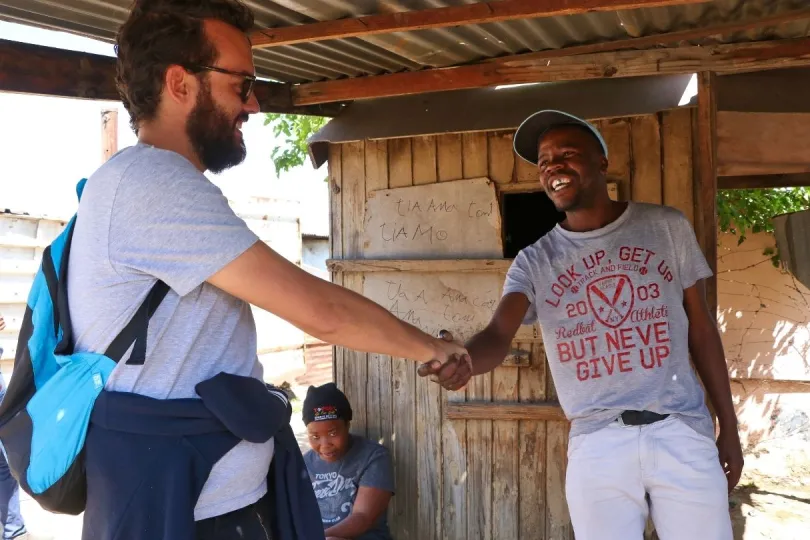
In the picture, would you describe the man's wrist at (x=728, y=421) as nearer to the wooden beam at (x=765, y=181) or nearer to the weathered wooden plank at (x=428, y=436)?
the weathered wooden plank at (x=428, y=436)

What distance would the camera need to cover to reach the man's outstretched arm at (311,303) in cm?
155

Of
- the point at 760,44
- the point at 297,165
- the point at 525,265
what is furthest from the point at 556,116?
the point at 297,165

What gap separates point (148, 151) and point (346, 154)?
3.56 metres

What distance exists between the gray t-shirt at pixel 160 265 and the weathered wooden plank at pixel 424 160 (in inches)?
129

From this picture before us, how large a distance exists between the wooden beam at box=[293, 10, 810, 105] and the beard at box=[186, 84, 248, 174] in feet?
8.12

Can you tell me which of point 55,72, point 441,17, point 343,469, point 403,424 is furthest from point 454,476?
point 55,72

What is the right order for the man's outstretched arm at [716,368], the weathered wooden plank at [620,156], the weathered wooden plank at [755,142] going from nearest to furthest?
the man's outstretched arm at [716,368] < the weathered wooden plank at [755,142] < the weathered wooden plank at [620,156]

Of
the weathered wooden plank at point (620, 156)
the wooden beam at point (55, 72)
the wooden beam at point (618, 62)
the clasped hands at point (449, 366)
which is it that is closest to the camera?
Answer: the clasped hands at point (449, 366)

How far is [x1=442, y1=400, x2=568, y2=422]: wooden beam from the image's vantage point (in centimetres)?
448

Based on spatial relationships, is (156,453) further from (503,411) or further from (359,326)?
(503,411)

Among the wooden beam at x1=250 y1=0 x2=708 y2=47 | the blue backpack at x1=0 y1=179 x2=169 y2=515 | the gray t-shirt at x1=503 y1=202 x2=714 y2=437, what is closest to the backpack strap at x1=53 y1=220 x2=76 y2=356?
the blue backpack at x1=0 y1=179 x2=169 y2=515

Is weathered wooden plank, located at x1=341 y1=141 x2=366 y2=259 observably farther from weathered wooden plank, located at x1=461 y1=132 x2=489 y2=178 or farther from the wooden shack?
weathered wooden plank, located at x1=461 y1=132 x2=489 y2=178

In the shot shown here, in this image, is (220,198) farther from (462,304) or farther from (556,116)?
(462,304)

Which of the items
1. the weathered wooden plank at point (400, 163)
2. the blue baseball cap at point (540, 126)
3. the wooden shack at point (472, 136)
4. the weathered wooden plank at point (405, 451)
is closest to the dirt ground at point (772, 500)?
the wooden shack at point (472, 136)
